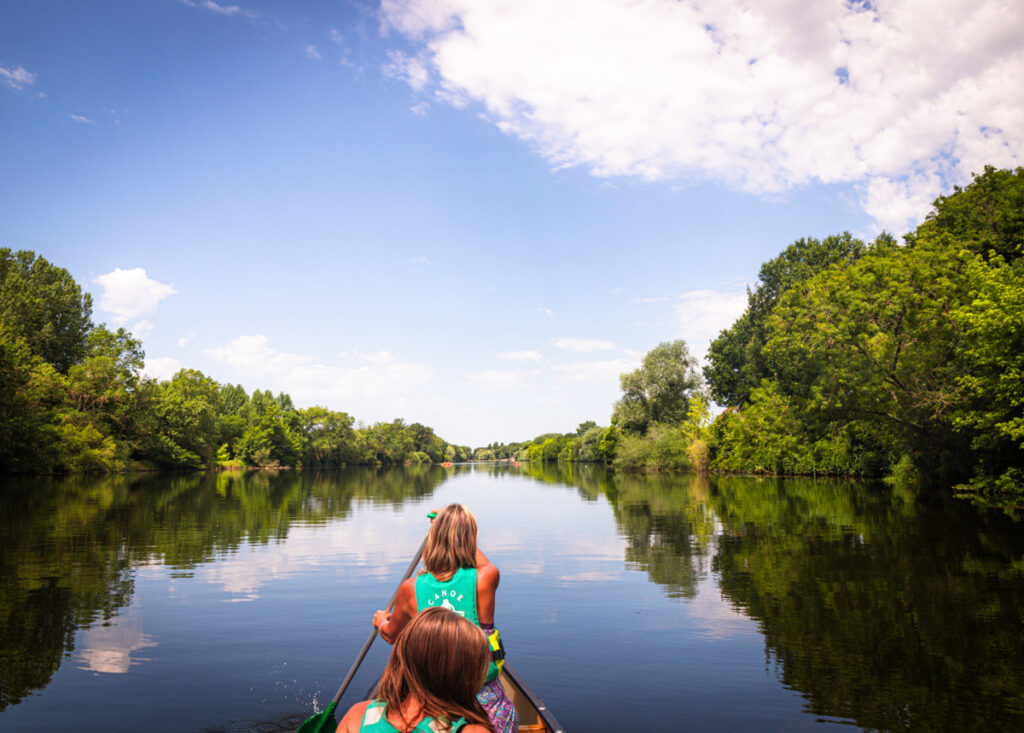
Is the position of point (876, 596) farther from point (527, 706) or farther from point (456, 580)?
point (456, 580)

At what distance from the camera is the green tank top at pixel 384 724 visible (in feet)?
7.60

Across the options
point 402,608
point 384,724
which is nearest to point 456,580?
point 402,608

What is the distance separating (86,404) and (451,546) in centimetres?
6024

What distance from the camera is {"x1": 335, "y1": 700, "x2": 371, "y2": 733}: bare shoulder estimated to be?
2580mm

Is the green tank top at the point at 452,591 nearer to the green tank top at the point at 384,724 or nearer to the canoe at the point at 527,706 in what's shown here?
the canoe at the point at 527,706

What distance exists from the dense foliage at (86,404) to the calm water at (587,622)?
1188 inches

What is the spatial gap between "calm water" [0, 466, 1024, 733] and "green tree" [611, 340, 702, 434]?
4794 centimetres

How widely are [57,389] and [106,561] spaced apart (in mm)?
44474

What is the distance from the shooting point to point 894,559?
13.5m

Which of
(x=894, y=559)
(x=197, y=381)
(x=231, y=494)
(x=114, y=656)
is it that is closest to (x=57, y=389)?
(x=231, y=494)

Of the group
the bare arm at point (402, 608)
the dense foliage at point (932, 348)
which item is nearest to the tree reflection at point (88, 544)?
the bare arm at point (402, 608)

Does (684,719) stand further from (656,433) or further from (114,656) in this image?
(656,433)

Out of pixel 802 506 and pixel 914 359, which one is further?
pixel 914 359

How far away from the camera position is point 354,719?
2617 millimetres
